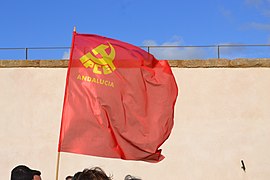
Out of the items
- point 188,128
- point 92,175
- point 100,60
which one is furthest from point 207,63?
point 92,175

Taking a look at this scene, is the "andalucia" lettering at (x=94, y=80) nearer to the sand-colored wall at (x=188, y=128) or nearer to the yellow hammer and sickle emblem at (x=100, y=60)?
the yellow hammer and sickle emblem at (x=100, y=60)

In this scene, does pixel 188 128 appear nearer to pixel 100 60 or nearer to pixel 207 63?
pixel 207 63

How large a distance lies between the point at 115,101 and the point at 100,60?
529 millimetres

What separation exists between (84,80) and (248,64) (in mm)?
6388

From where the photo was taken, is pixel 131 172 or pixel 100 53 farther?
pixel 131 172

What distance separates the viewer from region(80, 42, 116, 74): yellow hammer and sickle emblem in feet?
25.1

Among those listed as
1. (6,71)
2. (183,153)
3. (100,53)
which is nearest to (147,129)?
(100,53)

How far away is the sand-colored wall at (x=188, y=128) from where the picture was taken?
12914 mm

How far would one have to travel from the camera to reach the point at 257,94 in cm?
1312

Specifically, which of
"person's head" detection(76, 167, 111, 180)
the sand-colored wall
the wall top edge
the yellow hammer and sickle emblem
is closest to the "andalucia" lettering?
the yellow hammer and sickle emblem

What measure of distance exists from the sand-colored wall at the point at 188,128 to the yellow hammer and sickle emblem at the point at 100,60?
5402 millimetres

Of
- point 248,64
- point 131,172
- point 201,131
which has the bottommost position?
point 131,172

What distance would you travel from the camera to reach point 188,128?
13.0 m

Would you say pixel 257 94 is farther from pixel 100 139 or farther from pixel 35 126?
pixel 100 139
